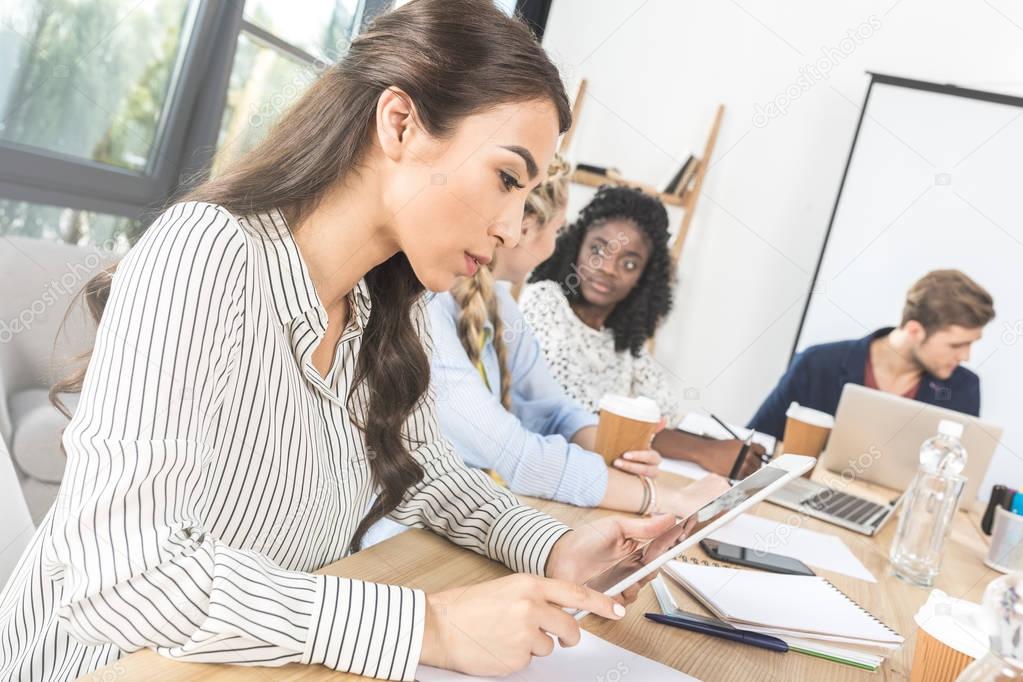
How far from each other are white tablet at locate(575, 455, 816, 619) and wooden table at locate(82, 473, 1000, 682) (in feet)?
0.25

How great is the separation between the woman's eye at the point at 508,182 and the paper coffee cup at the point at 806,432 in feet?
4.19

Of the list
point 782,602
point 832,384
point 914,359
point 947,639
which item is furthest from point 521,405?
point 914,359

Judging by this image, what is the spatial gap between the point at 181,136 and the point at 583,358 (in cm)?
147

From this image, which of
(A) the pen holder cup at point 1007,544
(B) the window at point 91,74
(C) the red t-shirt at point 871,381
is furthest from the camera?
(C) the red t-shirt at point 871,381

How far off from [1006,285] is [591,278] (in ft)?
6.04

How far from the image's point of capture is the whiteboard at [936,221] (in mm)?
3641

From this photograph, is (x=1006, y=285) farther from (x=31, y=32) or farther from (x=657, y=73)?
(x=31, y=32)

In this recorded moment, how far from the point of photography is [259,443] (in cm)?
91

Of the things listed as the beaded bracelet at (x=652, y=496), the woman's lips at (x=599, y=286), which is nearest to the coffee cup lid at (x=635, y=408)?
the beaded bracelet at (x=652, y=496)

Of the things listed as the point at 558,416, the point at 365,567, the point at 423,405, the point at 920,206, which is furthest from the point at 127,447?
the point at 920,206

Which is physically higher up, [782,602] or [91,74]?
[91,74]

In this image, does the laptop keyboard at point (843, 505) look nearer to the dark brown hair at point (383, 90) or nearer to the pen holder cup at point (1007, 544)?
the pen holder cup at point (1007, 544)

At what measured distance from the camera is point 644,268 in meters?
3.24

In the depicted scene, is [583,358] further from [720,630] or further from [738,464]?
[720,630]
